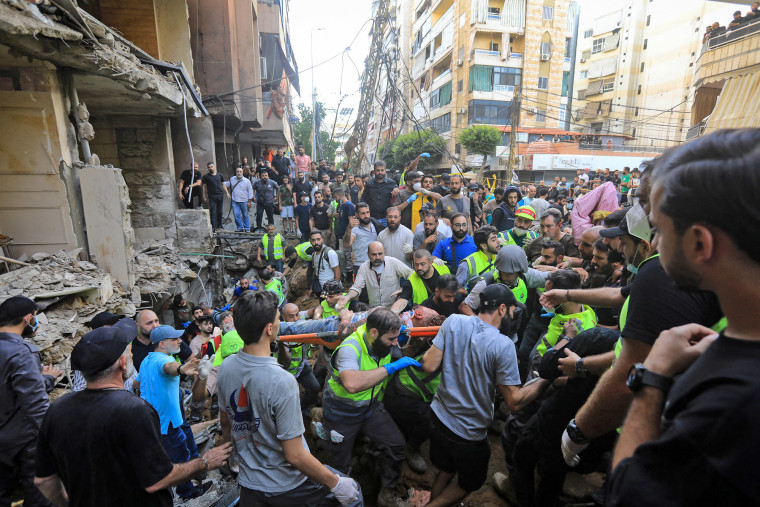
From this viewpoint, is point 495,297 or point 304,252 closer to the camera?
point 495,297

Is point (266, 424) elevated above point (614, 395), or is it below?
below

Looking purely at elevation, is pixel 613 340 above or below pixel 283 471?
above

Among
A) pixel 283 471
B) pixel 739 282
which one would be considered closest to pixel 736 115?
pixel 739 282

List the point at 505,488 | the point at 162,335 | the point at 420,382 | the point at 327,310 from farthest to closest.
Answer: the point at 327,310
the point at 162,335
the point at 420,382
the point at 505,488

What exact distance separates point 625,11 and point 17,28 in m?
47.3

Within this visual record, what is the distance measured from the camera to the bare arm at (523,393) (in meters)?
2.64

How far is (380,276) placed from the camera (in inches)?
215

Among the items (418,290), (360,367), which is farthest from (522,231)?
(360,367)

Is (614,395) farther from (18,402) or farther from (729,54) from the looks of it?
(729,54)

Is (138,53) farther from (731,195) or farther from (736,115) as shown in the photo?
(736,115)

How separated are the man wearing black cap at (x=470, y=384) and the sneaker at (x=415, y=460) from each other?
0.76 m

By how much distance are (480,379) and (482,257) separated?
240 cm

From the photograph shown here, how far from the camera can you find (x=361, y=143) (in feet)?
45.8

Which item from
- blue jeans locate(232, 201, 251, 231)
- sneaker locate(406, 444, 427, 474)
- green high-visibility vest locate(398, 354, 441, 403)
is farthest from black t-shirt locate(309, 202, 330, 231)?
sneaker locate(406, 444, 427, 474)
